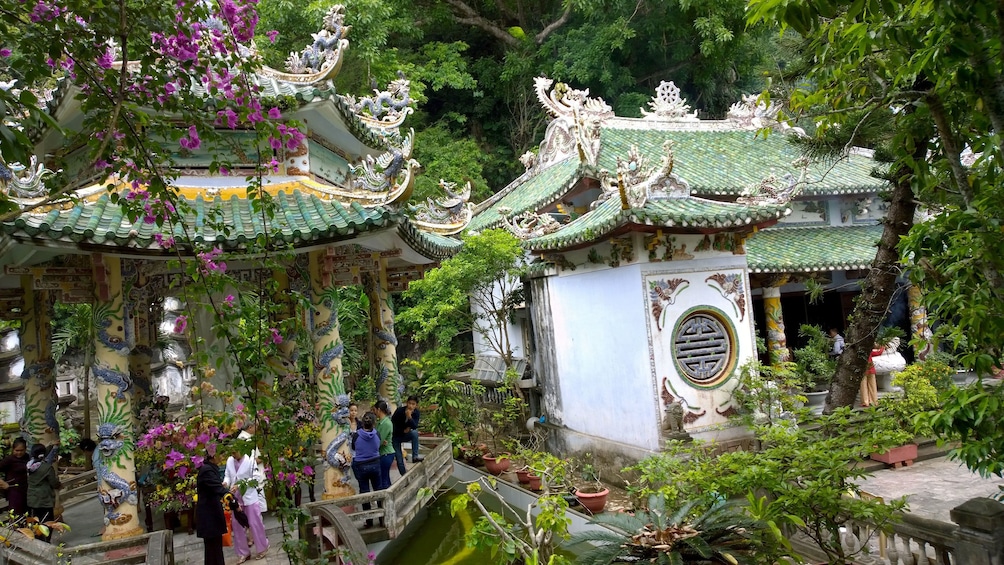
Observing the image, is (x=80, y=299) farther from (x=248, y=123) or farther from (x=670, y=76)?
(x=670, y=76)

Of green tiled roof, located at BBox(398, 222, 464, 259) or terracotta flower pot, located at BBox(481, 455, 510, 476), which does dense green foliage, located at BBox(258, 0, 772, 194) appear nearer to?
green tiled roof, located at BBox(398, 222, 464, 259)

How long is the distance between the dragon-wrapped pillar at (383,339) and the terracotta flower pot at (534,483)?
7.64 feet

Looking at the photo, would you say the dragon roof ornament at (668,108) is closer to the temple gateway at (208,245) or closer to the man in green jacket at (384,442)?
the temple gateway at (208,245)

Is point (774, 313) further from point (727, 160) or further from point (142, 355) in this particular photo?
point (142, 355)

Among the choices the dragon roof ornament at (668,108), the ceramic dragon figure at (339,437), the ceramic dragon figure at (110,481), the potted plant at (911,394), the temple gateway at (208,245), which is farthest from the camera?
the dragon roof ornament at (668,108)

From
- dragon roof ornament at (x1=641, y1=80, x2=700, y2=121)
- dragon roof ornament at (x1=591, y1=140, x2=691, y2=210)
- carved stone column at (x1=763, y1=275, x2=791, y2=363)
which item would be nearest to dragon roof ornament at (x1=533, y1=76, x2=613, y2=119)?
dragon roof ornament at (x1=641, y1=80, x2=700, y2=121)

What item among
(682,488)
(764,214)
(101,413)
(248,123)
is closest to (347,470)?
(101,413)

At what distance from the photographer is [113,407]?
620 cm

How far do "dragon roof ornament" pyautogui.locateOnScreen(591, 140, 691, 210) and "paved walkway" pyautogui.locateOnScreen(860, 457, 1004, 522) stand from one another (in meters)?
4.57

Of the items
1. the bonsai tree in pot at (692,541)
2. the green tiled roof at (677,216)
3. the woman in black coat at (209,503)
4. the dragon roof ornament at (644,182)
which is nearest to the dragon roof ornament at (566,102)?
the green tiled roof at (677,216)

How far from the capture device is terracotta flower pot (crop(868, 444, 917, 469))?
9.87 m

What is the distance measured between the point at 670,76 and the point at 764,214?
1679 centimetres

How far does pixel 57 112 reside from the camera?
672cm

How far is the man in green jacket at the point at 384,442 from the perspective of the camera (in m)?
7.37
